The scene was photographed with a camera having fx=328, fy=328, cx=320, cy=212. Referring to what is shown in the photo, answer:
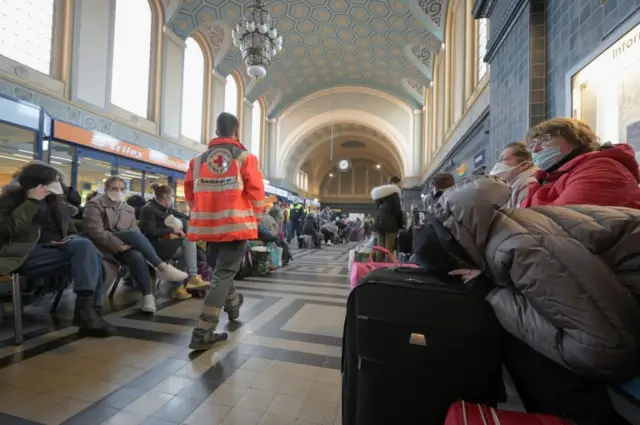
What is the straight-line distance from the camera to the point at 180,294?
352 centimetres

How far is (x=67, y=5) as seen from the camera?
22.1ft

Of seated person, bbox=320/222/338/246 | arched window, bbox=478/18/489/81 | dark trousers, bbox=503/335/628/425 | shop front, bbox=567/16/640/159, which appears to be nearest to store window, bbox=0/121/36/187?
dark trousers, bbox=503/335/628/425

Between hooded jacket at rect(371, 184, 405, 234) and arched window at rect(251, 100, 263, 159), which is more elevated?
arched window at rect(251, 100, 263, 159)

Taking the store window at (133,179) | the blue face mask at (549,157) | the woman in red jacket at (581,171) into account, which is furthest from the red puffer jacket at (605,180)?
the store window at (133,179)

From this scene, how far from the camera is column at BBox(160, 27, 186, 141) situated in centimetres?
974

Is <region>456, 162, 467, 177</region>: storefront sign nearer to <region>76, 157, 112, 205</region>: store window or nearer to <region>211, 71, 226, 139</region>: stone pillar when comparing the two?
<region>76, 157, 112, 205</region>: store window

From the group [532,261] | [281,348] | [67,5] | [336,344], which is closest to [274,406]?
[281,348]

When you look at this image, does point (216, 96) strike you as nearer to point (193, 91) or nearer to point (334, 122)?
point (193, 91)

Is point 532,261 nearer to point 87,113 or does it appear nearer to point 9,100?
point 9,100

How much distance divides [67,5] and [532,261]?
932 centimetres

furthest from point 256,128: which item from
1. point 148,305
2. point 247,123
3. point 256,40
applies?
point 148,305

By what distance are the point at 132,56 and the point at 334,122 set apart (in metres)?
12.5

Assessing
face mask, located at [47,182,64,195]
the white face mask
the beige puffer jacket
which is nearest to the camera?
the beige puffer jacket

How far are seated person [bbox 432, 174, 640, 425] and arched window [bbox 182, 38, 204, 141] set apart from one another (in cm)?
1168
